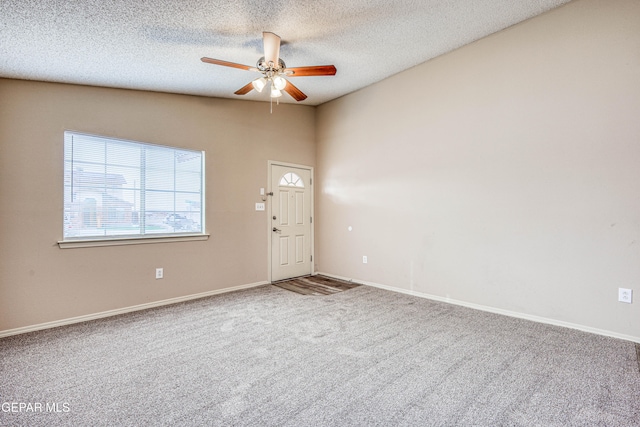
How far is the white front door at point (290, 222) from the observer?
17.1 feet

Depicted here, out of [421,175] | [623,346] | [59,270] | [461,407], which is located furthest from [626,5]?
[59,270]

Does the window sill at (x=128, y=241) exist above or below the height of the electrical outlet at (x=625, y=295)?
above

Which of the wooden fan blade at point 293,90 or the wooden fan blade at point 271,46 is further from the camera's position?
the wooden fan blade at point 293,90

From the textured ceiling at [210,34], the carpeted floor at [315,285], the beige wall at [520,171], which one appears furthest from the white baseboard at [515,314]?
the textured ceiling at [210,34]

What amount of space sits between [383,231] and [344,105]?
7.62 feet

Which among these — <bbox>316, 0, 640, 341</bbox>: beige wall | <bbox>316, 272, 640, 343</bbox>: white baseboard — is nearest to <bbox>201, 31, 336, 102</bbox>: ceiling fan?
<bbox>316, 0, 640, 341</bbox>: beige wall

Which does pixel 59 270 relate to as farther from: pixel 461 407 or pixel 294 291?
pixel 461 407

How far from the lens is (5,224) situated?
3016mm

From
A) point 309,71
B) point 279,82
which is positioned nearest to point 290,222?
point 279,82

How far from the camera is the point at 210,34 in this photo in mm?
2758

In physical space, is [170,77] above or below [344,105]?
below

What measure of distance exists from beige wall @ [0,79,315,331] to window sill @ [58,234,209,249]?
60 mm

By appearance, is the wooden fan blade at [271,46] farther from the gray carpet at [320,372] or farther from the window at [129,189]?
the gray carpet at [320,372]

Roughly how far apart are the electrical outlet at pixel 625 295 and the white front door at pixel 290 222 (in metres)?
4.16
